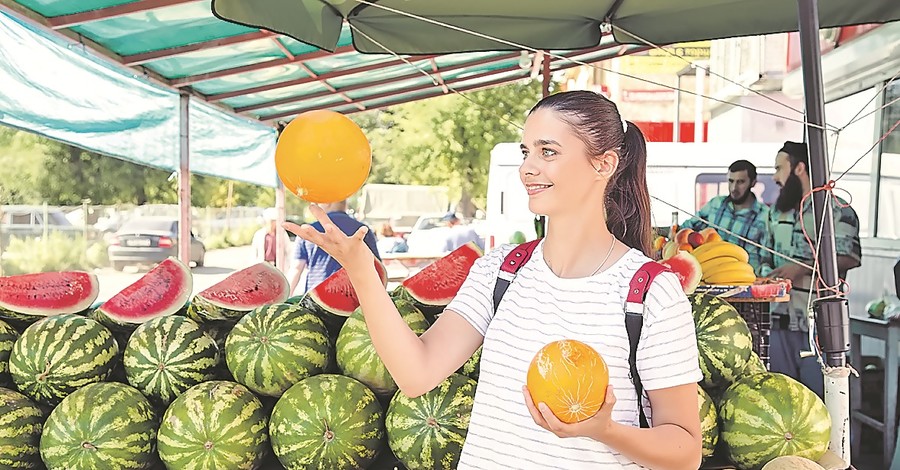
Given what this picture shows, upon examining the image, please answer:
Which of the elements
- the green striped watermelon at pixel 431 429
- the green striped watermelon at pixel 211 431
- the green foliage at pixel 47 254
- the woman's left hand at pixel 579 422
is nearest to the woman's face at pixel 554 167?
the woman's left hand at pixel 579 422

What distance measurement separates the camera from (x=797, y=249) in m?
5.53

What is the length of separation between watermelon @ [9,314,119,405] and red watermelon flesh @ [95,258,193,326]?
0.58 feet

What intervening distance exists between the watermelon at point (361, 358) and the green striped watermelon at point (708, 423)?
37.9 inches

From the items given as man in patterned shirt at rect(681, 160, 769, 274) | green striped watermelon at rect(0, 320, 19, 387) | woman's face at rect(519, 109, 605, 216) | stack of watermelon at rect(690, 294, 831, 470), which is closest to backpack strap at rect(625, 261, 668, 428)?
woman's face at rect(519, 109, 605, 216)

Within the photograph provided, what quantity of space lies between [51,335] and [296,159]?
4.72 feet

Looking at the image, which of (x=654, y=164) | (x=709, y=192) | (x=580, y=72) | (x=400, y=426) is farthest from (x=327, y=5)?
(x=580, y=72)

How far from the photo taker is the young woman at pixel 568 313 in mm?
1539

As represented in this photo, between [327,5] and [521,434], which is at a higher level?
[327,5]

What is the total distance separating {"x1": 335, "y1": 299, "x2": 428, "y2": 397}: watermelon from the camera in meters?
2.53

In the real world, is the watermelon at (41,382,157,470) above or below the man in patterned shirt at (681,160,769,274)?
below

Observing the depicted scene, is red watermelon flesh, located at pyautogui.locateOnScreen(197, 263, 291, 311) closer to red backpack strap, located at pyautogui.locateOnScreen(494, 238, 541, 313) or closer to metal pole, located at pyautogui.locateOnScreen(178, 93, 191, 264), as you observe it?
red backpack strap, located at pyautogui.locateOnScreen(494, 238, 541, 313)

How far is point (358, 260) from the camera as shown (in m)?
1.58

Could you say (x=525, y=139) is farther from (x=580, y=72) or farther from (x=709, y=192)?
(x=580, y=72)

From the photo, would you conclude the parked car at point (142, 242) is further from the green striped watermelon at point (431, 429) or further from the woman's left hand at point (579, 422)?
the woman's left hand at point (579, 422)
